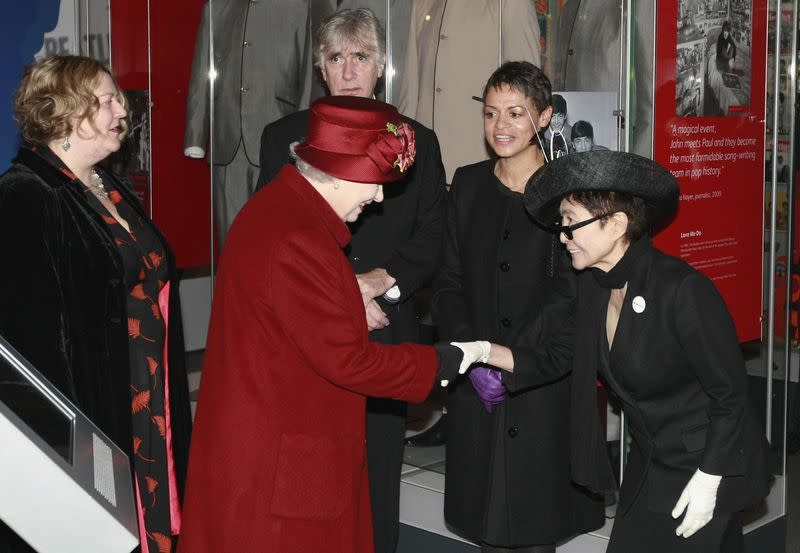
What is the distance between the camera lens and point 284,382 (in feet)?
7.77

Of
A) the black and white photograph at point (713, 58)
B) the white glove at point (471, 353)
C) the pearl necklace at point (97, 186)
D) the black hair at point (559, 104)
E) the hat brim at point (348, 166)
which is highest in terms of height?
the black and white photograph at point (713, 58)

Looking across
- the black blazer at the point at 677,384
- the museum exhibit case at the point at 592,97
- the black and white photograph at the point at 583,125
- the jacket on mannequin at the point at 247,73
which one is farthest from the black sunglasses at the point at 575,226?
the jacket on mannequin at the point at 247,73

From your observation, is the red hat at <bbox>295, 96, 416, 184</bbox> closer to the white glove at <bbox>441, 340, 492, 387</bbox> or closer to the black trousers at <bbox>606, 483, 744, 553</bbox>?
the white glove at <bbox>441, 340, 492, 387</bbox>

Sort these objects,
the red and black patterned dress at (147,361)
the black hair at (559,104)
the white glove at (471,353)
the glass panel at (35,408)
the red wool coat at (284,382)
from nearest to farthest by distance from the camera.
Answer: the glass panel at (35,408)
the red wool coat at (284,382)
the white glove at (471,353)
the red and black patterned dress at (147,361)
the black hair at (559,104)

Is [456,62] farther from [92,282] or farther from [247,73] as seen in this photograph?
[92,282]

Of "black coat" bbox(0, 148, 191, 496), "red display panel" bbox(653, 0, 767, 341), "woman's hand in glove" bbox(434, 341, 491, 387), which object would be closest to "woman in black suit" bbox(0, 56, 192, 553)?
"black coat" bbox(0, 148, 191, 496)

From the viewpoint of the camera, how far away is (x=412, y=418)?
5008 millimetres

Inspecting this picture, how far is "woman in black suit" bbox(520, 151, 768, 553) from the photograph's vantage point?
8.25 ft

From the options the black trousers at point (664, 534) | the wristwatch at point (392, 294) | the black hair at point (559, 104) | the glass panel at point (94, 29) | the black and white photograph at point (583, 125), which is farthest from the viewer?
the glass panel at point (94, 29)

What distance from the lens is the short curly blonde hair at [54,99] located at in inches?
122

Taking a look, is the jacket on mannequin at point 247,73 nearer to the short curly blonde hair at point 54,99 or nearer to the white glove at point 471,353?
the short curly blonde hair at point 54,99

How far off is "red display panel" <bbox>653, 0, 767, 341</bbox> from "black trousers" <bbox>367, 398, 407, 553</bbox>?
3.43 feet

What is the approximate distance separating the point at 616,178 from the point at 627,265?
0.21 metres

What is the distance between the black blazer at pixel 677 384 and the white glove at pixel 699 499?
0.09 ft
